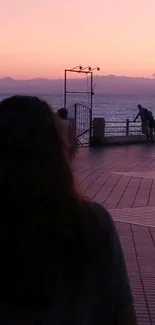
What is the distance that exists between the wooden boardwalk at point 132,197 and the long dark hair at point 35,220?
0.80ft

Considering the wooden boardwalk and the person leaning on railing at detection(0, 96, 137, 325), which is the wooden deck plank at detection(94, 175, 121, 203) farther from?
the person leaning on railing at detection(0, 96, 137, 325)

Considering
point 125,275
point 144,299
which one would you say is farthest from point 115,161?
point 125,275

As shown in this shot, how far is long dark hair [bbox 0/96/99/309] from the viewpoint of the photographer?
170 cm

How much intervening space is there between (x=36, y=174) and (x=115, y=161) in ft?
48.5

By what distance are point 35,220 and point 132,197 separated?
922 cm

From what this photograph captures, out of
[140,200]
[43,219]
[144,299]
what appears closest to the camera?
[43,219]

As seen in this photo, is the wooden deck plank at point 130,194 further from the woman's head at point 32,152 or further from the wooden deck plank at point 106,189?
the woman's head at point 32,152

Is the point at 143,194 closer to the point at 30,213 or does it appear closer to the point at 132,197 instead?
the point at 132,197

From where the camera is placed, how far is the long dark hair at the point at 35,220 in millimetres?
1700

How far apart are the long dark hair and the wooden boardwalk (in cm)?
24

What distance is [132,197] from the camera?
428 inches

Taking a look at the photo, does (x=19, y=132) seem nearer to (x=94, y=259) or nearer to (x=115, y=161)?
(x=94, y=259)

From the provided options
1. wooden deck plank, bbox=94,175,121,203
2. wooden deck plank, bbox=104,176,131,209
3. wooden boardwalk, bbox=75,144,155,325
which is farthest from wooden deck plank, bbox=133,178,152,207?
wooden deck plank, bbox=94,175,121,203

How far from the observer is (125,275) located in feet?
5.93
